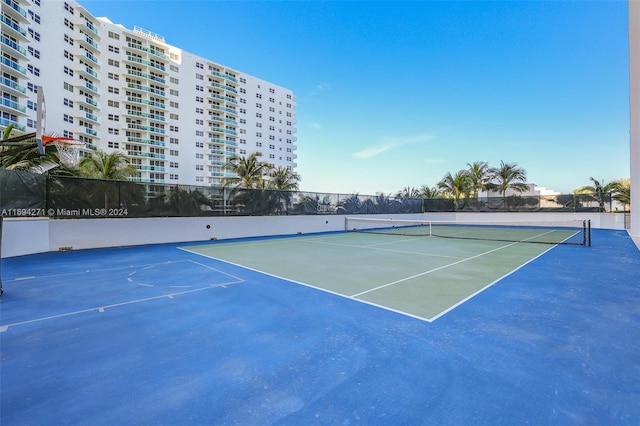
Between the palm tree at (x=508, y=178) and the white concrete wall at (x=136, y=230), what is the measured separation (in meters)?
24.2

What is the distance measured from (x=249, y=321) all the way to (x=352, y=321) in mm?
1540

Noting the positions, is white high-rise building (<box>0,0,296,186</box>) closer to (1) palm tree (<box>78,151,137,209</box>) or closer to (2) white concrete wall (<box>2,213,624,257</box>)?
(1) palm tree (<box>78,151,137,209</box>)

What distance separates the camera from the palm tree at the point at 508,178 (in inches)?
1336

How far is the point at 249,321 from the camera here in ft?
14.2

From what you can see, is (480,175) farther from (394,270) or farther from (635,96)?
(394,270)

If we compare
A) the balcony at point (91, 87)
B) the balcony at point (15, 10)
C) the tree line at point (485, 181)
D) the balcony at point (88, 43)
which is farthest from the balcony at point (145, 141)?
the tree line at point (485, 181)

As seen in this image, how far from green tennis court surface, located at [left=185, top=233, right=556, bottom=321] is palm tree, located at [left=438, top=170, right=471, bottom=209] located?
84.0 ft

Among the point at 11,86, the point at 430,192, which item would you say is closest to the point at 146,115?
the point at 11,86

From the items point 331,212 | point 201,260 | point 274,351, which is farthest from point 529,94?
point 274,351

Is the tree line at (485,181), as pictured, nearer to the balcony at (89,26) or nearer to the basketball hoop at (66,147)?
the basketball hoop at (66,147)

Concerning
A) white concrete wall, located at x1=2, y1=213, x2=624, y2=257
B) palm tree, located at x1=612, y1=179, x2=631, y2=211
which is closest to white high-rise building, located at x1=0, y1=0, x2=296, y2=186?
white concrete wall, located at x1=2, y1=213, x2=624, y2=257

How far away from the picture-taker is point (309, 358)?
3195mm

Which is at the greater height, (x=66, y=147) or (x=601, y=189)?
(x=66, y=147)

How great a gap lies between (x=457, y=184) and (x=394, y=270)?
1265 inches
